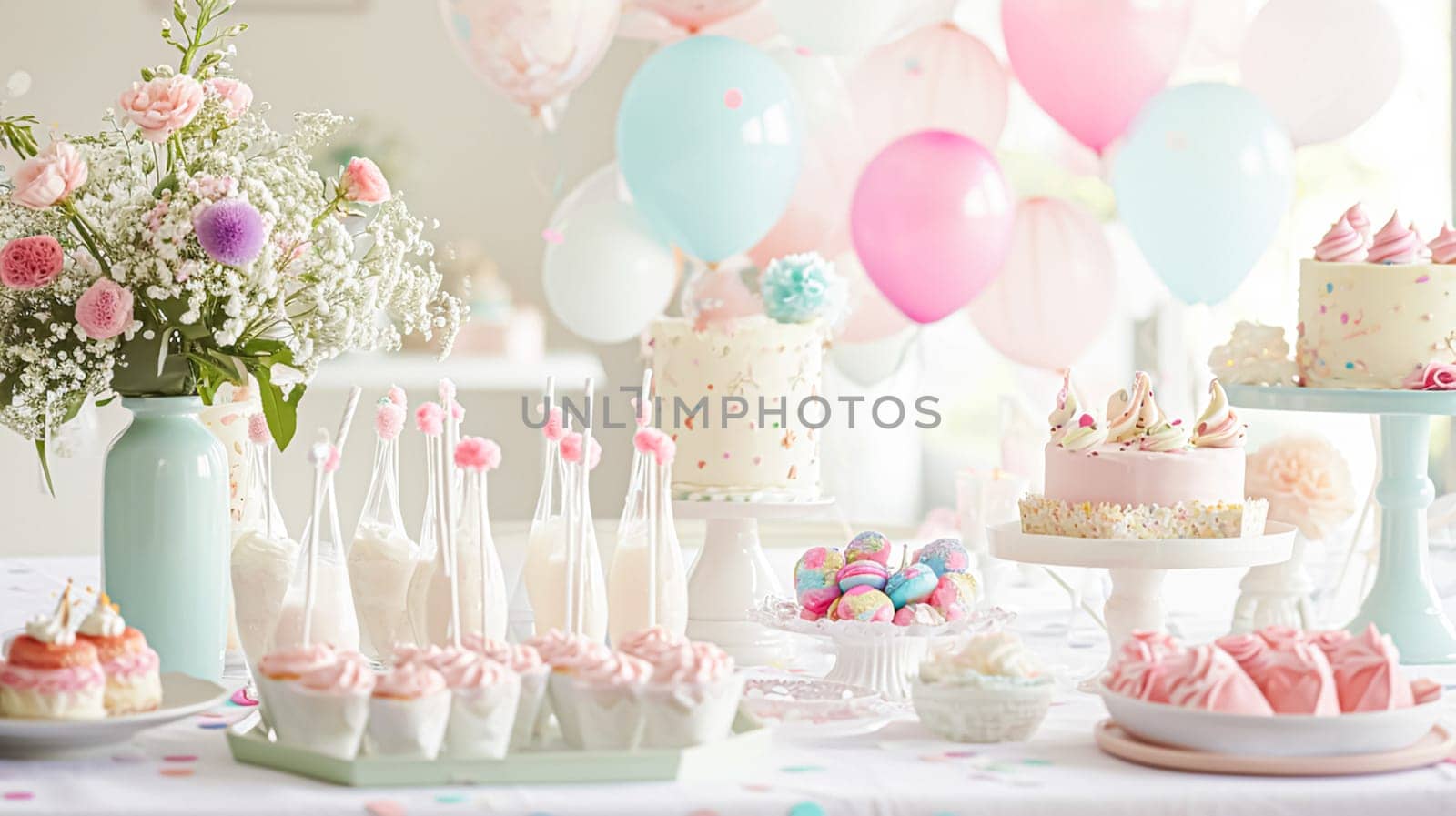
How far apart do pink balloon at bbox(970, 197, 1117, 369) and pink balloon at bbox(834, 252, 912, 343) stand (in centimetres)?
15

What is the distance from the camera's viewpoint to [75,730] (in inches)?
45.8

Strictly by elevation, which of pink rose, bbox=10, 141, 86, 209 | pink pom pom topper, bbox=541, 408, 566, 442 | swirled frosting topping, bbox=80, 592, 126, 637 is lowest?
swirled frosting topping, bbox=80, 592, 126, 637

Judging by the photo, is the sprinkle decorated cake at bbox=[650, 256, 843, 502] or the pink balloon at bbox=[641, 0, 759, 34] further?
the pink balloon at bbox=[641, 0, 759, 34]

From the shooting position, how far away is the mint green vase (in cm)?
144

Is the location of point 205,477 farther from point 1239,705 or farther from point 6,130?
point 1239,705

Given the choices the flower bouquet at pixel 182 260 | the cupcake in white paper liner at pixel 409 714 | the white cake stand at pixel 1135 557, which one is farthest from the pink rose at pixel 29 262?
the white cake stand at pixel 1135 557

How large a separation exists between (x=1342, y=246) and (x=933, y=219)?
0.61 meters

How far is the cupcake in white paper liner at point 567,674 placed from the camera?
116 centimetres

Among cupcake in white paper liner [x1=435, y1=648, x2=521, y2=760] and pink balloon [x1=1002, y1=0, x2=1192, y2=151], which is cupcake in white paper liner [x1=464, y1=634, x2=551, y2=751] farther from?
pink balloon [x1=1002, y1=0, x2=1192, y2=151]

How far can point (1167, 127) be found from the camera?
2186 millimetres

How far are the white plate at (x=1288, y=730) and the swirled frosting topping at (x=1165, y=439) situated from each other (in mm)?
409

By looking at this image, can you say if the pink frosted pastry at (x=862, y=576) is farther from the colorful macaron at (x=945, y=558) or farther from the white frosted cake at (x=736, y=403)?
the white frosted cake at (x=736, y=403)

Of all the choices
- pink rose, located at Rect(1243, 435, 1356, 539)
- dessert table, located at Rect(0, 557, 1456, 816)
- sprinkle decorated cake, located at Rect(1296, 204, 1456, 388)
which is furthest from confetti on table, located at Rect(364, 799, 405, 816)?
sprinkle decorated cake, located at Rect(1296, 204, 1456, 388)

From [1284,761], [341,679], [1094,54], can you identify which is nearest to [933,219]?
[1094,54]
